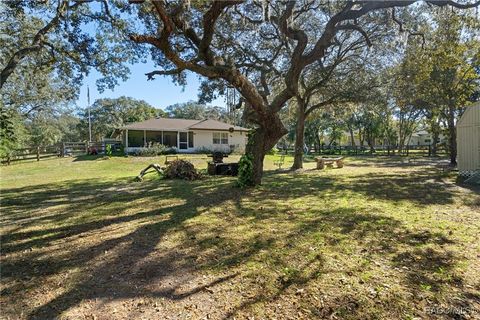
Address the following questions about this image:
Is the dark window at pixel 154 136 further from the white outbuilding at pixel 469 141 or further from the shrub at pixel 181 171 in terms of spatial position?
the white outbuilding at pixel 469 141

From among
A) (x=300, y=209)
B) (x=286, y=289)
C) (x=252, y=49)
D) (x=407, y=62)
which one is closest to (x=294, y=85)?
(x=300, y=209)

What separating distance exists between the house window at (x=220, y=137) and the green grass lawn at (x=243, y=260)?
74.9 ft

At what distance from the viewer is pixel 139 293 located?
111 inches

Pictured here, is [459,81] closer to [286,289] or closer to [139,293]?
[286,289]

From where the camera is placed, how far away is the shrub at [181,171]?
38.1 ft

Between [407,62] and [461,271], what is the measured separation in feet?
43.1

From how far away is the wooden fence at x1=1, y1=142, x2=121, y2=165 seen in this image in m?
22.5

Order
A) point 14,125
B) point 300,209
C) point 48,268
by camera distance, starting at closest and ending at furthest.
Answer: point 48,268, point 300,209, point 14,125

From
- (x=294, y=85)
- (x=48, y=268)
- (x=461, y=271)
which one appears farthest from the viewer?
(x=294, y=85)

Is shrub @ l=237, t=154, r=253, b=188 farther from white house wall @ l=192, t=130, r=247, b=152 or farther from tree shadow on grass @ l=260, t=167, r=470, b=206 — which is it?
white house wall @ l=192, t=130, r=247, b=152

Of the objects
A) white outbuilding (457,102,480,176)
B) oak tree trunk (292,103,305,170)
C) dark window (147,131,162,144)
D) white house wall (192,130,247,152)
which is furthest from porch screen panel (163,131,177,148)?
white outbuilding (457,102,480,176)

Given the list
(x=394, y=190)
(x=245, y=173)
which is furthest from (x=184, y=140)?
(x=394, y=190)

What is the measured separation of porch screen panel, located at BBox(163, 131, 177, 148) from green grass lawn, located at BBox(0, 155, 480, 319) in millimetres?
21398

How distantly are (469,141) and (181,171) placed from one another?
11.6 m
